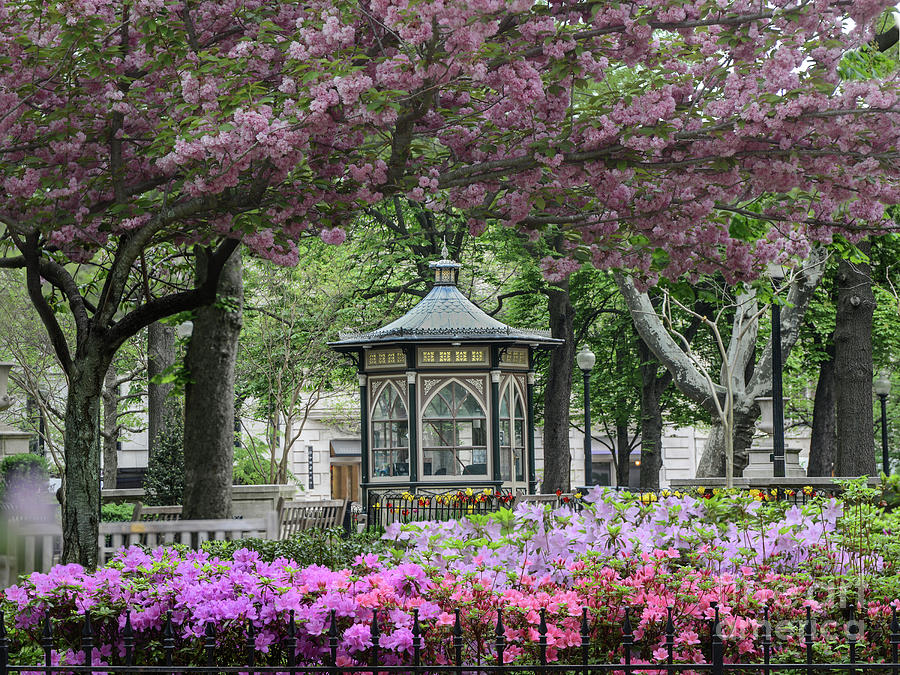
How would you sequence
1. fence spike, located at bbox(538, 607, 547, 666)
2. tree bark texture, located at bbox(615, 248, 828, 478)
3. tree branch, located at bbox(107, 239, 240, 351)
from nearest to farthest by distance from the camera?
1. fence spike, located at bbox(538, 607, 547, 666)
2. tree branch, located at bbox(107, 239, 240, 351)
3. tree bark texture, located at bbox(615, 248, 828, 478)

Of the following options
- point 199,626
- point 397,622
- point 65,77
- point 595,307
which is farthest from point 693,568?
point 595,307

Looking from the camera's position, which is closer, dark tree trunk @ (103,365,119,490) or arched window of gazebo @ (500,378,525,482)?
arched window of gazebo @ (500,378,525,482)

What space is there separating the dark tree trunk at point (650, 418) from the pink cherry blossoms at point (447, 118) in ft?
66.6

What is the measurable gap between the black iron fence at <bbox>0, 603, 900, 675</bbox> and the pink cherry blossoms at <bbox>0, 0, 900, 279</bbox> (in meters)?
3.12

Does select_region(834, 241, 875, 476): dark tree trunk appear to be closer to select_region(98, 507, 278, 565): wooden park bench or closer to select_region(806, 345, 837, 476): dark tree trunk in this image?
select_region(806, 345, 837, 476): dark tree trunk

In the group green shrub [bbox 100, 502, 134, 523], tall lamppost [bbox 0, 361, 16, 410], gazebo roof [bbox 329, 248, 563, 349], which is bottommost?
green shrub [bbox 100, 502, 134, 523]

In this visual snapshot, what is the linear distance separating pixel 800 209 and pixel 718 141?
1771 mm

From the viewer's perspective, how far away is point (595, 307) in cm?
3111

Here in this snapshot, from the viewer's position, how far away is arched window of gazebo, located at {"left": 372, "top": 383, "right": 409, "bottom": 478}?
1945 centimetres

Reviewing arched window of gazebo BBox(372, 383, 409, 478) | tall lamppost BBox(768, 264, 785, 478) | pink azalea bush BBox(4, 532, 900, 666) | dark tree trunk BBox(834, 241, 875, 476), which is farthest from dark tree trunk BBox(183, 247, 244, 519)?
dark tree trunk BBox(834, 241, 875, 476)

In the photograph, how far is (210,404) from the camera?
39.9ft

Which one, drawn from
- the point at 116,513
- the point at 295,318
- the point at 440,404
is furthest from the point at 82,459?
the point at 295,318

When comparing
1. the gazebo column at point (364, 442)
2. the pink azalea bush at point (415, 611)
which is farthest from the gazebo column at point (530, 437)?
the pink azalea bush at point (415, 611)

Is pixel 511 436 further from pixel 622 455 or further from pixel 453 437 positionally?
pixel 622 455
